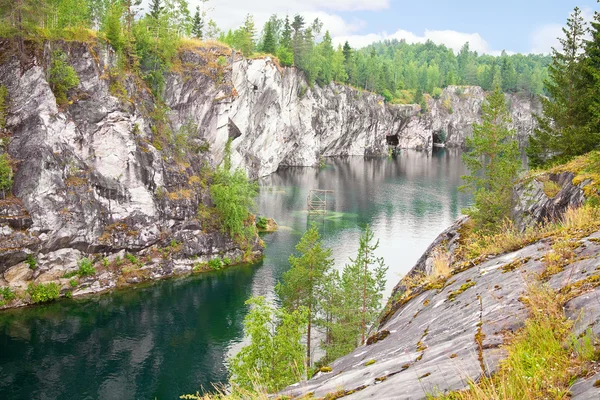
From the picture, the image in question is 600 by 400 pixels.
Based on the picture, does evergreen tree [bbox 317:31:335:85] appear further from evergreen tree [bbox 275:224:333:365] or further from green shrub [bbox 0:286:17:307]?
green shrub [bbox 0:286:17:307]

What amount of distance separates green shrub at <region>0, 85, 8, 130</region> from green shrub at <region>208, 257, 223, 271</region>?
21.7 metres

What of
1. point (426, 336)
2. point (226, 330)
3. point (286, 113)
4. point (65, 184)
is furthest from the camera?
point (286, 113)

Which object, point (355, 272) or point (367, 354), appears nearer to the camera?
point (367, 354)

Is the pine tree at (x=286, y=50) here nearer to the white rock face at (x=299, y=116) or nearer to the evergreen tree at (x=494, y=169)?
the white rock face at (x=299, y=116)

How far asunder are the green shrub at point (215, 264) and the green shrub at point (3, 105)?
71.1 ft

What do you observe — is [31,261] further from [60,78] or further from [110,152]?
[60,78]

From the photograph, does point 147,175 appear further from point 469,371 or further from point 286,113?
point 286,113

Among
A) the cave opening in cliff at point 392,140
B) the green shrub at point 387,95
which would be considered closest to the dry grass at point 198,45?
the green shrub at point 387,95

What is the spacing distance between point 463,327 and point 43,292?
3840 centimetres

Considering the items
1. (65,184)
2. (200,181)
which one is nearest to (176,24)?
(200,181)

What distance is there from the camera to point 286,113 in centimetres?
10356

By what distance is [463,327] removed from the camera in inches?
250

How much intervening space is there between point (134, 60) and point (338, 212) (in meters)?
33.2

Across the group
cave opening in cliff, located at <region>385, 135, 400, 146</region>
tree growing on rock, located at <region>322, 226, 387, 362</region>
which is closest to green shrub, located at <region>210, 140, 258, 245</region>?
tree growing on rock, located at <region>322, 226, 387, 362</region>
